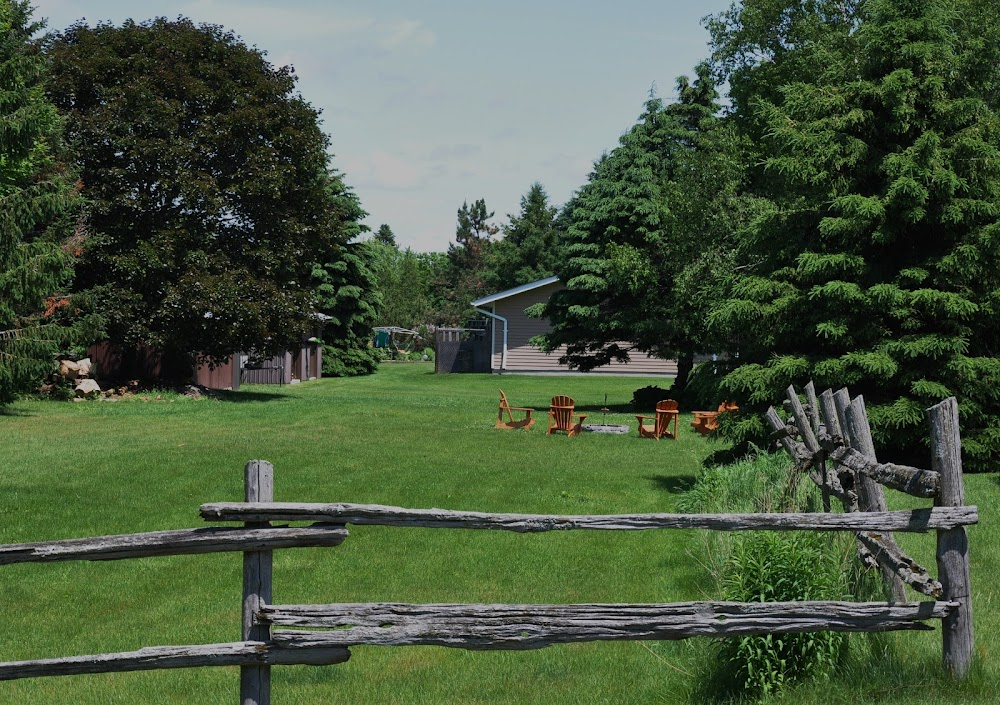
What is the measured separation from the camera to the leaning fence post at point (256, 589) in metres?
5.91

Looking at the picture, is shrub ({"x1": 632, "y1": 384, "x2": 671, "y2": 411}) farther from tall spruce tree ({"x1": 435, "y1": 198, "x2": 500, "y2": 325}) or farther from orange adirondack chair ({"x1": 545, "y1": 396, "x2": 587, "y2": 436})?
tall spruce tree ({"x1": 435, "y1": 198, "x2": 500, "y2": 325})

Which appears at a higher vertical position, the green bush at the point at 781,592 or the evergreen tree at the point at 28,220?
the evergreen tree at the point at 28,220

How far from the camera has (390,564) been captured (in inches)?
475

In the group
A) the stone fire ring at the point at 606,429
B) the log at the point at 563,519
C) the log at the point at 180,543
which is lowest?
the stone fire ring at the point at 606,429

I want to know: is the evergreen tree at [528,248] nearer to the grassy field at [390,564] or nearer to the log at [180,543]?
the grassy field at [390,564]

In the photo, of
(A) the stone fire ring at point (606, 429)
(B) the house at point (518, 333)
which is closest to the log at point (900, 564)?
(A) the stone fire ring at point (606, 429)

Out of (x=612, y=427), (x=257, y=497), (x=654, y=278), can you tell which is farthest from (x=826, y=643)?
(x=654, y=278)

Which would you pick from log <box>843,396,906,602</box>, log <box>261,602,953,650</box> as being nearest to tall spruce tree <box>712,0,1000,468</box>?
log <box>843,396,906,602</box>

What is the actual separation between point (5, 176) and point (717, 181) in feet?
59.9

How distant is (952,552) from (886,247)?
1172 centimetres

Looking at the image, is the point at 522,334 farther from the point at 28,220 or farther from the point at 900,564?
the point at 900,564

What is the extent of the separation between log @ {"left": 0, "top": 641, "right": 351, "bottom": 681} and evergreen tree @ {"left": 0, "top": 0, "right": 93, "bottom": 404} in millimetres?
15634

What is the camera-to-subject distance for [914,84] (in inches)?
661

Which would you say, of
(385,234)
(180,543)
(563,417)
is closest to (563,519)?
(180,543)
